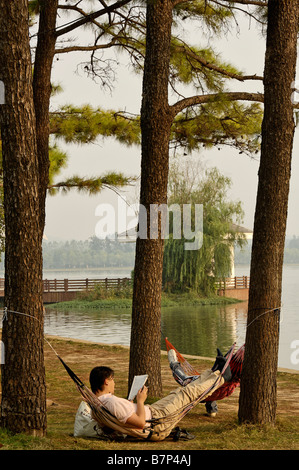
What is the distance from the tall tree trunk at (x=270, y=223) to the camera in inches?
193

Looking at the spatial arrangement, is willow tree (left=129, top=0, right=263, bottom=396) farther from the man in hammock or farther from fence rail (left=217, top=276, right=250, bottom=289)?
fence rail (left=217, top=276, right=250, bottom=289)

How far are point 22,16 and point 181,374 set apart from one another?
280cm

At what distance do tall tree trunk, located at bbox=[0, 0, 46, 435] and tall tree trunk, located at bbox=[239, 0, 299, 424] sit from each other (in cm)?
156

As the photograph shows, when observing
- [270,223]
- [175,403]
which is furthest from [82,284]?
[175,403]

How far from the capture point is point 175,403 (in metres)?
4.47

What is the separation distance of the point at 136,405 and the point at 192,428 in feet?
3.19

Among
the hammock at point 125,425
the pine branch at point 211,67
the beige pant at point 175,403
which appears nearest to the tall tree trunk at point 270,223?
the beige pant at point 175,403

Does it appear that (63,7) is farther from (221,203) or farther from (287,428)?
(221,203)

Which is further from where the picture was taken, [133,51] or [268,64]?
[133,51]

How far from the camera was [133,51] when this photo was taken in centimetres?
886

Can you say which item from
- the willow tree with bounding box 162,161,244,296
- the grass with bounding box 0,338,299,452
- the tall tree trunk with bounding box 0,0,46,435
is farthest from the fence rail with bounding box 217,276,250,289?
the tall tree trunk with bounding box 0,0,46,435

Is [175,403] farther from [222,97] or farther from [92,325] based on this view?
[92,325]

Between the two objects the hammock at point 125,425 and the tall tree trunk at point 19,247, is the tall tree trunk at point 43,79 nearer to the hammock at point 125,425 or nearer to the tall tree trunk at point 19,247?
the tall tree trunk at point 19,247

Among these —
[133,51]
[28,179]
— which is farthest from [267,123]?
[133,51]
